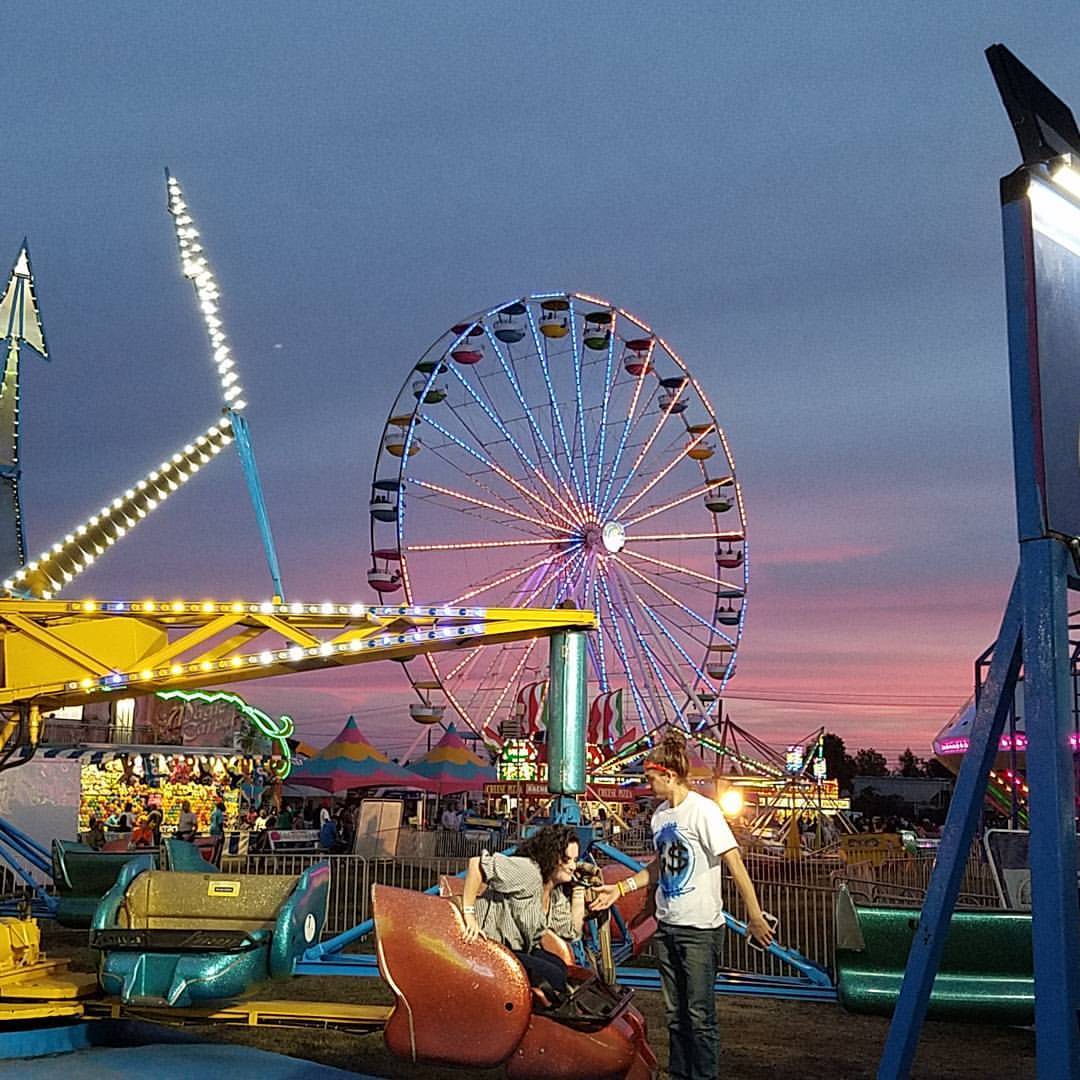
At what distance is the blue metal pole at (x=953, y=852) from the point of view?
154 inches

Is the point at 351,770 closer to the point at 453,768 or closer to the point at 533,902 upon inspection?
the point at 453,768

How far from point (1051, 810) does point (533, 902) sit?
2428mm

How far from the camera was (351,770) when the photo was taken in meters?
27.3

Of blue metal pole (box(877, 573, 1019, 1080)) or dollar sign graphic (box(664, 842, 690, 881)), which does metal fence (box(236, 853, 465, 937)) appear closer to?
dollar sign graphic (box(664, 842, 690, 881))

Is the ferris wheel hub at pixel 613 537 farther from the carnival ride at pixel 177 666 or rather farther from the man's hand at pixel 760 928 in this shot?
the man's hand at pixel 760 928

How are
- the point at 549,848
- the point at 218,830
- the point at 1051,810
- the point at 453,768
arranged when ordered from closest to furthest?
1. the point at 1051,810
2. the point at 549,848
3. the point at 218,830
4. the point at 453,768

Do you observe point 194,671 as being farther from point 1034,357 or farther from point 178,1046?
point 1034,357

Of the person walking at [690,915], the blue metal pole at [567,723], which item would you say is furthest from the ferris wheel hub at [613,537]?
the person walking at [690,915]

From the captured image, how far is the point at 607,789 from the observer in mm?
31375

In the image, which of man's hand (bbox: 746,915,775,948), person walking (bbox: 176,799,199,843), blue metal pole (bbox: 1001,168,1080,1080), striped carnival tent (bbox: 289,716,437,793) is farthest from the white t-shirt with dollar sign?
striped carnival tent (bbox: 289,716,437,793)

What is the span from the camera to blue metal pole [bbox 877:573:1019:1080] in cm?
390

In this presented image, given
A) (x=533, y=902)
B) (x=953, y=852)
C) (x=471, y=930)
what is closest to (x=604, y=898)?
(x=533, y=902)

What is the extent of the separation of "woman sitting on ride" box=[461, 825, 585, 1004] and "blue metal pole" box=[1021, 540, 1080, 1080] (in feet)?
6.68

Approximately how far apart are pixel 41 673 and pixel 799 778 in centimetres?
2781
